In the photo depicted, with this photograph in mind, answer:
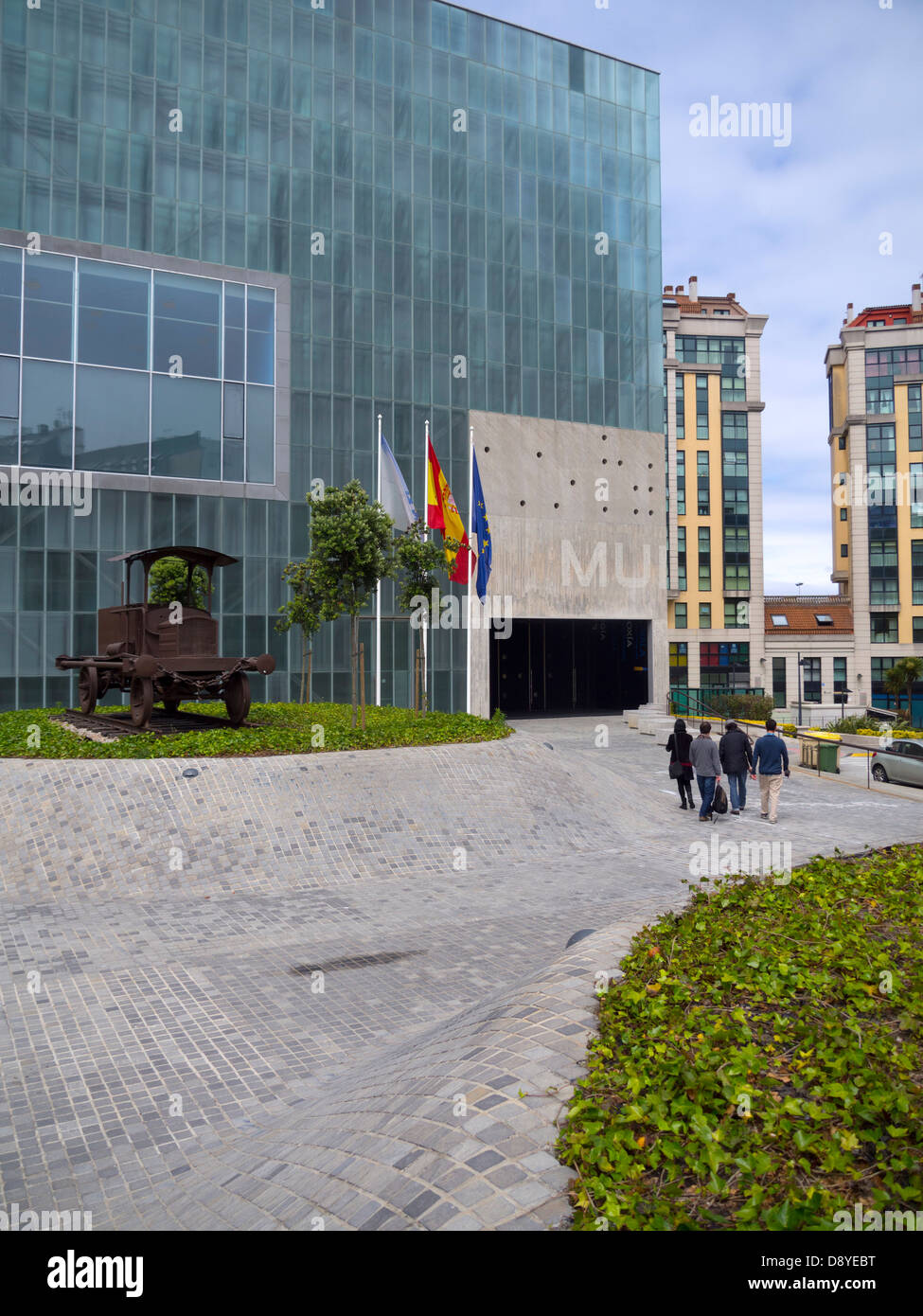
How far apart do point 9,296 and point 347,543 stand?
1877 centimetres

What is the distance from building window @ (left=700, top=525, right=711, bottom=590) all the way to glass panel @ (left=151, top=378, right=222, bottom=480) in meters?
47.3

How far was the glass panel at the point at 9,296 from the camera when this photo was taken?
93.6 ft

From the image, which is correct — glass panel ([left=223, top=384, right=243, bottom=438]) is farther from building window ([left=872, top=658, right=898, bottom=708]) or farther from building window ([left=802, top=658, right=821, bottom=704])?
building window ([left=872, top=658, right=898, bottom=708])

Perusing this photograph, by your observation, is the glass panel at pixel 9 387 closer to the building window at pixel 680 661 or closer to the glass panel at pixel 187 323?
the glass panel at pixel 187 323

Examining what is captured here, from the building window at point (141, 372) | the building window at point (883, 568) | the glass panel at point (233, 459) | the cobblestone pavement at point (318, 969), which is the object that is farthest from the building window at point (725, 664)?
the cobblestone pavement at point (318, 969)

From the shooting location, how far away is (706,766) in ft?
52.8

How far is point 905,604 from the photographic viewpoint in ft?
227

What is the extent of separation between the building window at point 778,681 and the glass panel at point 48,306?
55.5 meters

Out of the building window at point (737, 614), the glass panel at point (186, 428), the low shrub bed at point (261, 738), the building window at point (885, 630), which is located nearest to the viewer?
the low shrub bed at point (261, 738)

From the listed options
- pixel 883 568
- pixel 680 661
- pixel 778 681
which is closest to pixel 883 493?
pixel 883 568

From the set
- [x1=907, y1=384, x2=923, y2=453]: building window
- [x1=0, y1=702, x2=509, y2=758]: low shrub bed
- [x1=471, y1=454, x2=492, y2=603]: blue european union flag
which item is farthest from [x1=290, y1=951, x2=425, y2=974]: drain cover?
[x1=907, y1=384, x2=923, y2=453]: building window
